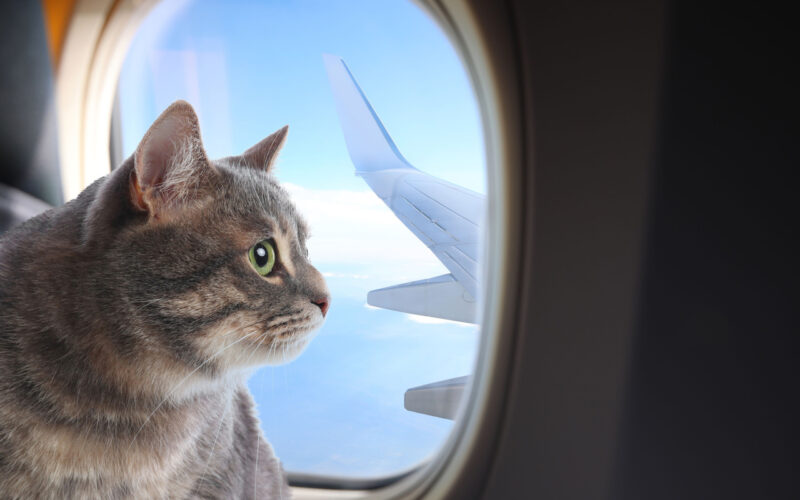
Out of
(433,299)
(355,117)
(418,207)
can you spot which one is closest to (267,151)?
(355,117)

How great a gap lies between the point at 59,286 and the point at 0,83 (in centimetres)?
52

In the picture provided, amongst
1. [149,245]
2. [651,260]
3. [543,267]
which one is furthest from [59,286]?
[651,260]

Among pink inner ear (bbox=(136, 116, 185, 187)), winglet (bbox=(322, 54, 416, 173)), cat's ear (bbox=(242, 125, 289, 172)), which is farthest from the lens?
winglet (bbox=(322, 54, 416, 173))

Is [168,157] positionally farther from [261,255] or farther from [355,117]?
[355,117]

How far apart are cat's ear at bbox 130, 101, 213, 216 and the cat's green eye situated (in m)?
0.13

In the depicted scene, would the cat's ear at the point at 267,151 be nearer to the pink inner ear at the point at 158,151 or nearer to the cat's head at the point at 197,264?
the cat's head at the point at 197,264

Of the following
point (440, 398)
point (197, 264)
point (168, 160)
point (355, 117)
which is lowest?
point (440, 398)

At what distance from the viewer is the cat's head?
2.39 feet

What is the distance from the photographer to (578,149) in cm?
100

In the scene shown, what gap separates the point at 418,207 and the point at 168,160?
21.1 inches

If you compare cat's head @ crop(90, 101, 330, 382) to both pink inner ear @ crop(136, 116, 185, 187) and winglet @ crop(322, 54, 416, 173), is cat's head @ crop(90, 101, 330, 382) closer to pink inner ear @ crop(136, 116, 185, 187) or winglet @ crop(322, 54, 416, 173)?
pink inner ear @ crop(136, 116, 185, 187)

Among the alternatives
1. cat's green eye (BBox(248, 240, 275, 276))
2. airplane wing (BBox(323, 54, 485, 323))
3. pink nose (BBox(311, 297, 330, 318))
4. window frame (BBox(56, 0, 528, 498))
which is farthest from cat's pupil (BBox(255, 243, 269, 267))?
window frame (BBox(56, 0, 528, 498))

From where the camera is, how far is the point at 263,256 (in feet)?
2.70

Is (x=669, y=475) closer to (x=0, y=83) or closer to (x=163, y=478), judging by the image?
(x=163, y=478)
